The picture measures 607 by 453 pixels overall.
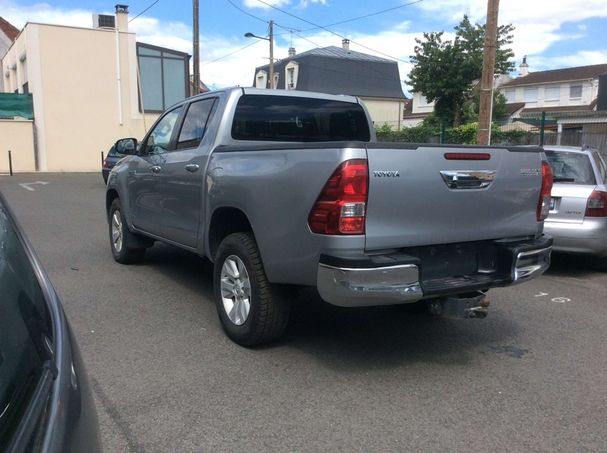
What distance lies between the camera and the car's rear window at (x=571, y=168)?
7000mm

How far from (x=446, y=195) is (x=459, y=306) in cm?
79

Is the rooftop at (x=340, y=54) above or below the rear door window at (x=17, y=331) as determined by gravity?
above

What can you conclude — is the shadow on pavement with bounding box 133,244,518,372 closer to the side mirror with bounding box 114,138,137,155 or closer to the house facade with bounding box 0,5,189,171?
the side mirror with bounding box 114,138,137,155

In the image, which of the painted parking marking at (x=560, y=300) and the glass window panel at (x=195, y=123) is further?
the painted parking marking at (x=560, y=300)

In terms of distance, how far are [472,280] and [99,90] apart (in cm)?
2643

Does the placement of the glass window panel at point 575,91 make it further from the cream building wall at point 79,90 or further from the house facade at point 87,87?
the cream building wall at point 79,90

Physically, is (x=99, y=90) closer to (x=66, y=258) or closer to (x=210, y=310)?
(x=66, y=258)

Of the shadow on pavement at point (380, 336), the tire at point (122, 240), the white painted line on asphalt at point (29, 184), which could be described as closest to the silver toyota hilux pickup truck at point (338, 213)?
the shadow on pavement at point (380, 336)

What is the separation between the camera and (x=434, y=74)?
3388 cm

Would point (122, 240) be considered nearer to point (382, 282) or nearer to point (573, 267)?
point (382, 282)

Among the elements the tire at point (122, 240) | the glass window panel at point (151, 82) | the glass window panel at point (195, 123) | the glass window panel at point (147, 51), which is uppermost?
the glass window panel at point (147, 51)

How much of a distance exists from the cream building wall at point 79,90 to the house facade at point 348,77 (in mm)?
19896

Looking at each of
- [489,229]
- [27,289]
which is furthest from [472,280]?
[27,289]

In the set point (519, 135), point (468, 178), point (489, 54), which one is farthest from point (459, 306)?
point (519, 135)
